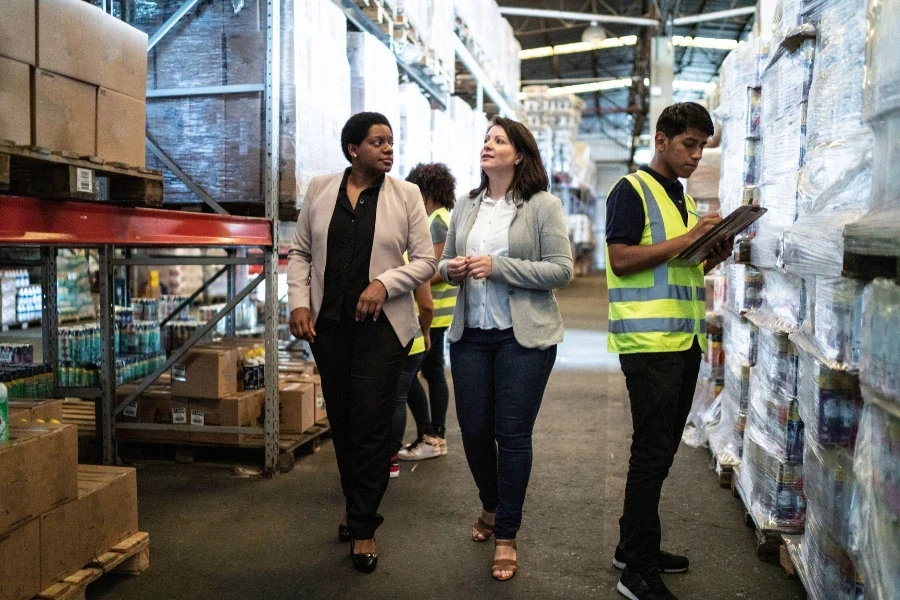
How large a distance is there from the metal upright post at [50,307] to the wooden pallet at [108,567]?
2.00m

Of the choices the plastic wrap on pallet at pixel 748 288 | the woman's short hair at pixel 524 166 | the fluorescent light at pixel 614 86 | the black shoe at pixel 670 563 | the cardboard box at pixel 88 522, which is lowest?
the black shoe at pixel 670 563

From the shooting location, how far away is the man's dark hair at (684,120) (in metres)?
2.82

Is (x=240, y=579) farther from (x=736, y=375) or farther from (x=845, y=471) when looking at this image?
(x=736, y=375)

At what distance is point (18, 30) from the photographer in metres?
2.73

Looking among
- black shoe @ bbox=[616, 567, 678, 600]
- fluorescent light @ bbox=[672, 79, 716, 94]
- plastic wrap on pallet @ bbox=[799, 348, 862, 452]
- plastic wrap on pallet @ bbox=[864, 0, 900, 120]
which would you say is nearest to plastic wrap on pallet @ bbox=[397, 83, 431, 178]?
black shoe @ bbox=[616, 567, 678, 600]

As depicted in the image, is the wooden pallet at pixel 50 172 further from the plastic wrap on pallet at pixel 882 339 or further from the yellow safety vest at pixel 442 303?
the plastic wrap on pallet at pixel 882 339

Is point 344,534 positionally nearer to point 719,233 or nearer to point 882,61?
point 719,233

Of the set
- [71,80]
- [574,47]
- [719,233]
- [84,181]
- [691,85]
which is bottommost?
[719,233]

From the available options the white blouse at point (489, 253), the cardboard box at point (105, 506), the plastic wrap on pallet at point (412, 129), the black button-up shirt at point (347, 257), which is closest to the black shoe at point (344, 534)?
the cardboard box at point (105, 506)

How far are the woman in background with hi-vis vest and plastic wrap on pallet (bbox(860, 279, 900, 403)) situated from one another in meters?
2.73

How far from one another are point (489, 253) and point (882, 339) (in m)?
1.58

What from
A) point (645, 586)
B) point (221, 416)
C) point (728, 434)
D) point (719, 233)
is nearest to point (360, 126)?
point (719, 233)

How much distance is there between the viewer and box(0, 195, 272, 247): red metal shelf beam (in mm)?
2631

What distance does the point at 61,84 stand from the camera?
9.64 ft
